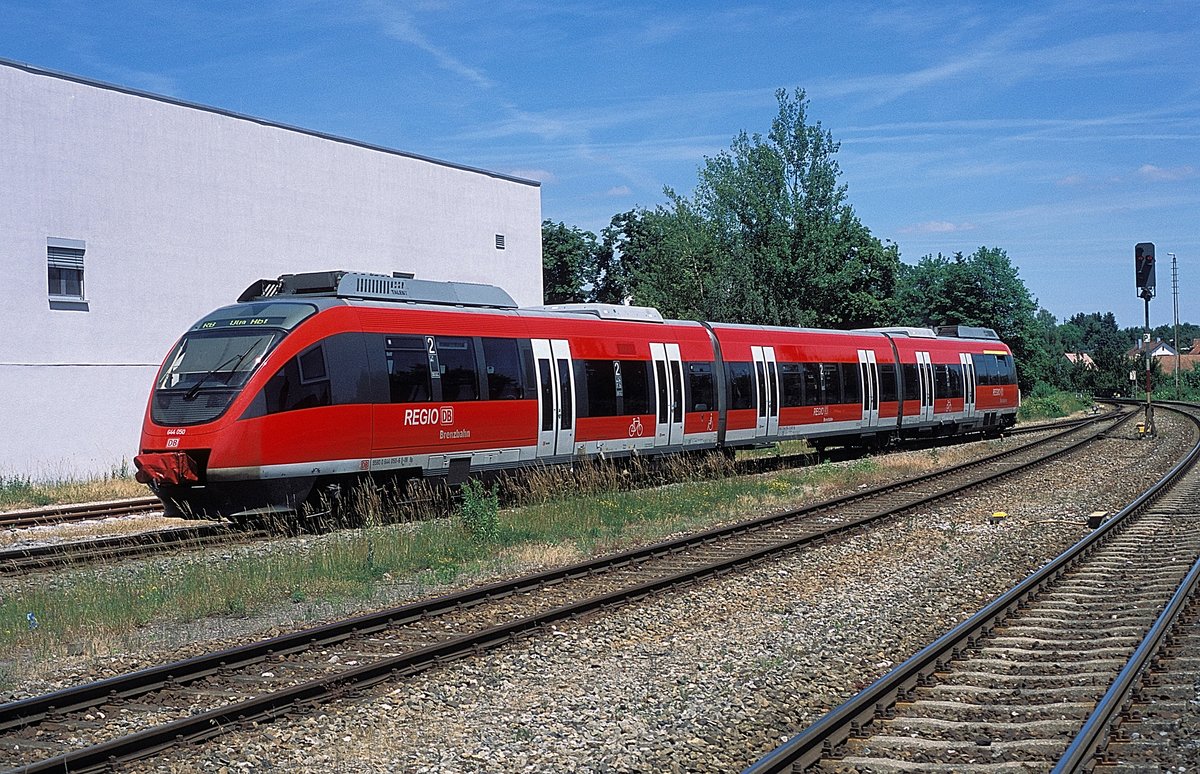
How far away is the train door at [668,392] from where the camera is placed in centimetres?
2141

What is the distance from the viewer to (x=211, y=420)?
1426 cm

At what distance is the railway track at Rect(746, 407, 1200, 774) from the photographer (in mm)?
6172

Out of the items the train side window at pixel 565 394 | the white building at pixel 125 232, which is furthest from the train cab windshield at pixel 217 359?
the white building at pixel 125 232

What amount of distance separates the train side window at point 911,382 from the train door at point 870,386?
1.83 metres

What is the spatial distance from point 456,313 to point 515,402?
1747mm

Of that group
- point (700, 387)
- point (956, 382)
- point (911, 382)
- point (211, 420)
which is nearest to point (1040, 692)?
point (211, 420)

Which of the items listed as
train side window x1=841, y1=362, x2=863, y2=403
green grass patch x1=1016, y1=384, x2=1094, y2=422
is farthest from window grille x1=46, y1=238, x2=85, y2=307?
green grass patch x1=1016, y1=384, x2=1094, y2=422

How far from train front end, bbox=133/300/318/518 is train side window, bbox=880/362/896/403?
18.2 meters

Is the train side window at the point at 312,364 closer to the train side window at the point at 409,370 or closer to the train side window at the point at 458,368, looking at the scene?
the train side window at the point at 409,370

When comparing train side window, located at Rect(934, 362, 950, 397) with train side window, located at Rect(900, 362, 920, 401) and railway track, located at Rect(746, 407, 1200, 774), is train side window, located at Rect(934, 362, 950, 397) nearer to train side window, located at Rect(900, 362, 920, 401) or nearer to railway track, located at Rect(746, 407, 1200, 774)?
train side window, located at Rect(900, 362, 920, 401)

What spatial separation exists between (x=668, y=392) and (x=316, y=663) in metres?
13.7

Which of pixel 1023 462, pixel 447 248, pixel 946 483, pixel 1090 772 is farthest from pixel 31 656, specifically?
pixel 447 248

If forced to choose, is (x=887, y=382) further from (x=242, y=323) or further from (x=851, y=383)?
(x=242, y=323)

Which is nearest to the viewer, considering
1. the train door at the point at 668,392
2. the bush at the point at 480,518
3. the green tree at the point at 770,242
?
the bush at the point at 480,518
